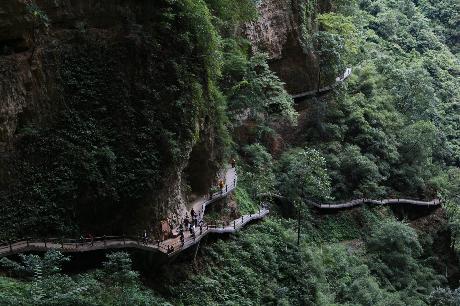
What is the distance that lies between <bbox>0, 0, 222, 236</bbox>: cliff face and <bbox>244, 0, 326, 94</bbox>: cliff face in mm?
14829

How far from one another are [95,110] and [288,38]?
22.2 metres

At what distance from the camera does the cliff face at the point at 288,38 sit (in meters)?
38.4

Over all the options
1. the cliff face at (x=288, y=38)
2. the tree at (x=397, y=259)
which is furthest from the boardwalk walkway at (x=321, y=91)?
the tree at (x=397, y=259)

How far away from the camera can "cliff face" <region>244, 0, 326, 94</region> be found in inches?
1512

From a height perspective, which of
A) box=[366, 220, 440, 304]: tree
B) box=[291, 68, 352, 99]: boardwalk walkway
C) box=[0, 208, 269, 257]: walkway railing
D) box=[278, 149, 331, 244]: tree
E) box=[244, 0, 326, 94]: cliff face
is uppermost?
box=[244, 0, 326, 94]: cliff face

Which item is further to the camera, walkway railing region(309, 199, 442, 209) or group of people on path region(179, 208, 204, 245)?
walkway railing region(309, 199, 442, 209)

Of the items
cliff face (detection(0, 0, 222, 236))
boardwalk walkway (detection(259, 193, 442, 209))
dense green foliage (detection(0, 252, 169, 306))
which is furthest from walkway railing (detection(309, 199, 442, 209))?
dense green foliage (detection(0, 252, 169, 306))

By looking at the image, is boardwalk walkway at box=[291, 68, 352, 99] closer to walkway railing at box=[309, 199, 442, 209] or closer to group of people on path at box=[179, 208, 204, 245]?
walkway railing at box=[309, 199, 442, 209]

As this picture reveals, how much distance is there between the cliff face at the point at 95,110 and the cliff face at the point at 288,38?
14.8 meters

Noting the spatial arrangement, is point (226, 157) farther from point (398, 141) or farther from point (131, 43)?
point (398, 141)

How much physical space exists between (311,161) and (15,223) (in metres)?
15.1

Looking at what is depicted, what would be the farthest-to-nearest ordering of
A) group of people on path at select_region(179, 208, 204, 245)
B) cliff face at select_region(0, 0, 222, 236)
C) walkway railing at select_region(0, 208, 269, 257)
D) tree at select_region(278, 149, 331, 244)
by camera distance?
tree at select_region(278, 149, 331, 244) → group of people on path at select_region(179, 208, 204, 245) → cliff face at select_region(0, 0, 222, 236) → walkway railing at select_region(0, 208, 269, 257)

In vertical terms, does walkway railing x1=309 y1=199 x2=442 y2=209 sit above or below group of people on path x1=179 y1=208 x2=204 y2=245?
above

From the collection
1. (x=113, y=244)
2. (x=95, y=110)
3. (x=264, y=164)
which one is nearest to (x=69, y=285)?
(x=113, y=244)
